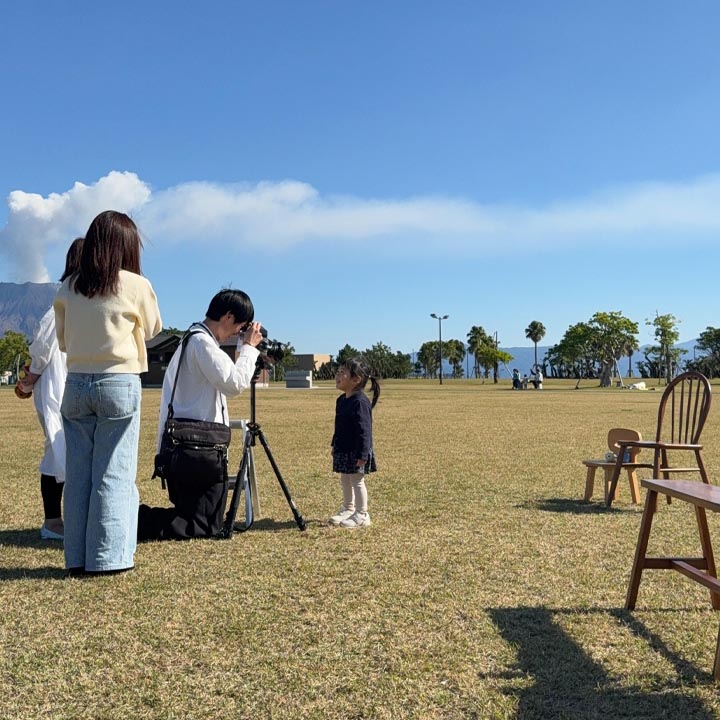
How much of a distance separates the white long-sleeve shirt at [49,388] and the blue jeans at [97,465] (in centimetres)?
100

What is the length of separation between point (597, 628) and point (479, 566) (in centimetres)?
122

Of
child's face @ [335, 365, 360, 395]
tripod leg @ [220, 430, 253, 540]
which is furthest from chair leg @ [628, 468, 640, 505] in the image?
tripod leg @ [220, 430, 253, 540]

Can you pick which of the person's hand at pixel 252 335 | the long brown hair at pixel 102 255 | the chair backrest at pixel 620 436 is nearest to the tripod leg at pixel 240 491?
the person's hand at pixel 252 335

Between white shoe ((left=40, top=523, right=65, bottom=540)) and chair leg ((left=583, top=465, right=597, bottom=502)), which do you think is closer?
white shoe ((left=40, top=523, right=65, bottom=540))

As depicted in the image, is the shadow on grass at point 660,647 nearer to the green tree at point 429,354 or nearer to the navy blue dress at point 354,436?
the navy blue dress at point 354,436

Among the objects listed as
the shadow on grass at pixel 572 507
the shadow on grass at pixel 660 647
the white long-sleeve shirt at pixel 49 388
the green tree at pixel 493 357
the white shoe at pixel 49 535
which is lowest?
the shadow on grass at pixel 572 507

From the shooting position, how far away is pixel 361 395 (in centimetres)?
616

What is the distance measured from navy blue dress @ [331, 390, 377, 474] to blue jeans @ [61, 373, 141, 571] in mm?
1951

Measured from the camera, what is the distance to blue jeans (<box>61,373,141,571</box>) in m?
4.42

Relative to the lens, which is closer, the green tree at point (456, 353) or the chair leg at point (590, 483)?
the chair leg at point (590, 483)

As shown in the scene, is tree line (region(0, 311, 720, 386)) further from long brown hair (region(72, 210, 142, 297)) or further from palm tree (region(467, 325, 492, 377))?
long brown hair (region(72, 210, 142, 297))

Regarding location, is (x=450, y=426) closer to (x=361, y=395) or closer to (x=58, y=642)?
(x=361, y=395)

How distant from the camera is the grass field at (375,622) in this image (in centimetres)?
286

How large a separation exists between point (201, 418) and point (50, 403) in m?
1.13
